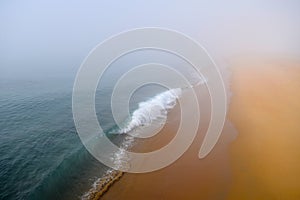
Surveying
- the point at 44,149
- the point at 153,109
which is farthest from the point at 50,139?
the point at 153,109

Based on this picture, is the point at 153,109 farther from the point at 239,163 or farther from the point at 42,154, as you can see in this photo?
the point at 42,154

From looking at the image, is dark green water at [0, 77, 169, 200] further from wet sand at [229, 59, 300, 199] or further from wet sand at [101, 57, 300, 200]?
wet sand at [229, 59, 300, 199]

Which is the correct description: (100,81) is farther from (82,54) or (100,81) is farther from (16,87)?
(82,54)

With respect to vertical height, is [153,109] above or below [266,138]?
below

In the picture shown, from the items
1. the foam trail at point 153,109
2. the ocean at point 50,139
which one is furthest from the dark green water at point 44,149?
the foam trail at point 153,109

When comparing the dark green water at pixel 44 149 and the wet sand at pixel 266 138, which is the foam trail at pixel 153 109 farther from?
the wet sand at pixel 266 138

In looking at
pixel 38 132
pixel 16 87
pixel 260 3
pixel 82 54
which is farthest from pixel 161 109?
pixel 260 3
